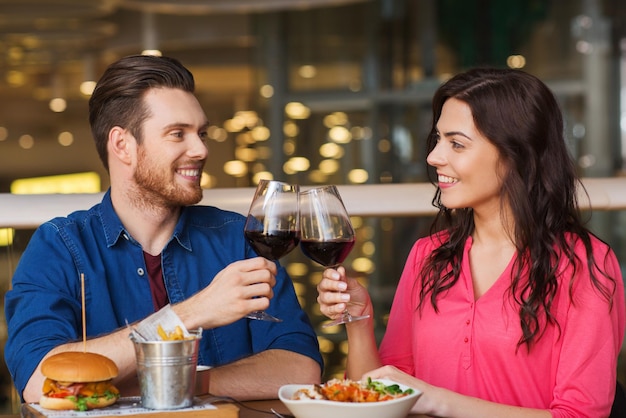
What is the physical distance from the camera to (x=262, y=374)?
2055 millimetres

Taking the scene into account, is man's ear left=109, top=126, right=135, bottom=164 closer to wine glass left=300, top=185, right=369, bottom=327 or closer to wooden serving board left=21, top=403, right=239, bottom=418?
wine glass left=300, top=185, right=369, bottom=327

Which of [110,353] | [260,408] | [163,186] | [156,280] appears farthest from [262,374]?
[163,186]

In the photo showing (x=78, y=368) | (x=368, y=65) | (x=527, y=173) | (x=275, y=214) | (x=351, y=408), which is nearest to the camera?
(x=351, y=408)

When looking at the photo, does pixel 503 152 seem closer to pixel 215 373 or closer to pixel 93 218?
pixel 215 373

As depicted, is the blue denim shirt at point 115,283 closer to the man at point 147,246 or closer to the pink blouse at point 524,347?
the man at point 147,246

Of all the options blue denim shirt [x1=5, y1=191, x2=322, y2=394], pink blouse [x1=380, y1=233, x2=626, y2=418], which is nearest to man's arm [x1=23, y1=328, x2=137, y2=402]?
blue denim shirt [x1=5, y1=191, x2=322, y2=394]

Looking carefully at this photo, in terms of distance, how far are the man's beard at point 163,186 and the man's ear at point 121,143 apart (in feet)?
0.15

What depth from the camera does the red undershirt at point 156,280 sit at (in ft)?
7.66

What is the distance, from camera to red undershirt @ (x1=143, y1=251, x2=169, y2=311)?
2.34m

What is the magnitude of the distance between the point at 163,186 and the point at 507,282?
0.82 m

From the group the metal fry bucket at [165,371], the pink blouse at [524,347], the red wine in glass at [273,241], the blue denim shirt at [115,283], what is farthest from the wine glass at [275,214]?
the pink blouse at [524,347]

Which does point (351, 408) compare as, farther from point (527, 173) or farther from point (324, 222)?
point (527, 173)

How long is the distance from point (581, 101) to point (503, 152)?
6998 millimetres

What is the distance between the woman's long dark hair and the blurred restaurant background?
5321 mm
